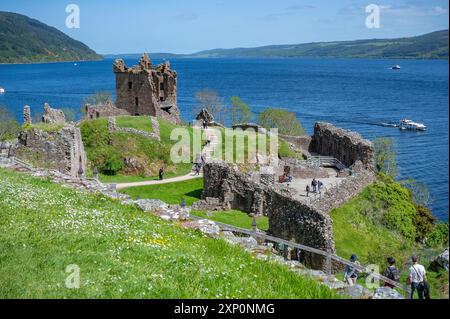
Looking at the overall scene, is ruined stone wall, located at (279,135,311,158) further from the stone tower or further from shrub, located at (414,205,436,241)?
shrub, located at (414,205,436,241)

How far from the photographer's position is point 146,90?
6862cm

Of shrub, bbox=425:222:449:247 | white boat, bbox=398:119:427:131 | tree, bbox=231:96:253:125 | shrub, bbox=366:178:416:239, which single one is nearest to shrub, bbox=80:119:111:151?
shrub, bbox=366:178:416:239

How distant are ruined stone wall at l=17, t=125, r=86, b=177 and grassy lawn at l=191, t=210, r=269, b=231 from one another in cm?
1011

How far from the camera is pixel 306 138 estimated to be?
201 feet

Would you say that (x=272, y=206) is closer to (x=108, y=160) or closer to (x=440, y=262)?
(x=440, y=262)

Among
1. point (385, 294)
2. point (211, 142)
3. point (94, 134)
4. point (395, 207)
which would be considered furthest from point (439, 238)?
point (94, 134)

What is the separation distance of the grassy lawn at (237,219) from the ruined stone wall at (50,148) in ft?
33.2

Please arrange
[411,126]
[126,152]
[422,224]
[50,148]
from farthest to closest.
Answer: [411,126]
[126,152]
[50,148]
[422,224]

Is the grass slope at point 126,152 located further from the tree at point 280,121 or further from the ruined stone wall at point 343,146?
the tree at point 280,121

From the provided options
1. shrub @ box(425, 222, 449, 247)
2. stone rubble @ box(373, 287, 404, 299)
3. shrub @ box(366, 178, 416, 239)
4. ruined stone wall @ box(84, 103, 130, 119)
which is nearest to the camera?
stone rubble @ box(373, 287, 404, 299)

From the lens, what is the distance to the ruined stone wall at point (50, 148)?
35.1 meters

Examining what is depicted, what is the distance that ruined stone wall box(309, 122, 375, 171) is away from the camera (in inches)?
1712

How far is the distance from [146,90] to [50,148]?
34234mm
